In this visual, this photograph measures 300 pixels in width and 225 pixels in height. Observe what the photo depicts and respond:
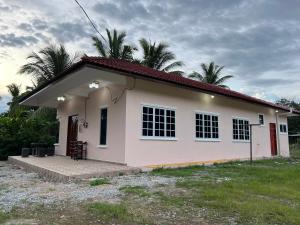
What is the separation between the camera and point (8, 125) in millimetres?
16266

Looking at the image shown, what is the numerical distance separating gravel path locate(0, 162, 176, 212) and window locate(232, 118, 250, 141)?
26.7 ft

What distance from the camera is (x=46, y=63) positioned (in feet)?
72.0

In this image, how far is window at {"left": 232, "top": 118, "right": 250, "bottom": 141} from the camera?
15.0 metres

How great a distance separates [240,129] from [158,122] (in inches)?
246

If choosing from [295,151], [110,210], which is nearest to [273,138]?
[295,151]

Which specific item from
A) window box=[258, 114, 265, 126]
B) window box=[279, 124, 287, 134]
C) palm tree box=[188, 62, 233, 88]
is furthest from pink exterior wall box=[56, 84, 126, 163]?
palm tree box=[188, 62, 233, 88]

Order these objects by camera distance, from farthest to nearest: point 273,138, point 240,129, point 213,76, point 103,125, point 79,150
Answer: point 213,76 < point 273,138 < point 240,129 < point 79,150 < point 103,125

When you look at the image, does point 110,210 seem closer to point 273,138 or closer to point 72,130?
point 72,130

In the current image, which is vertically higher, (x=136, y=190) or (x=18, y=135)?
(x=18, y=135)

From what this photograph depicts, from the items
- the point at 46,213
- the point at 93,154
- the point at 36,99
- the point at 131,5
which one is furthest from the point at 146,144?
the point at 36,99

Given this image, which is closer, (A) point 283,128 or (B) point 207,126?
(B) point 207,126

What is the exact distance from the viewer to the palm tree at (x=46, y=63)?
21438 mm

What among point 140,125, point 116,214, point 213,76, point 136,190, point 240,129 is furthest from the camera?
point 213,76

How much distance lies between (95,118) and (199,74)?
880 inches
